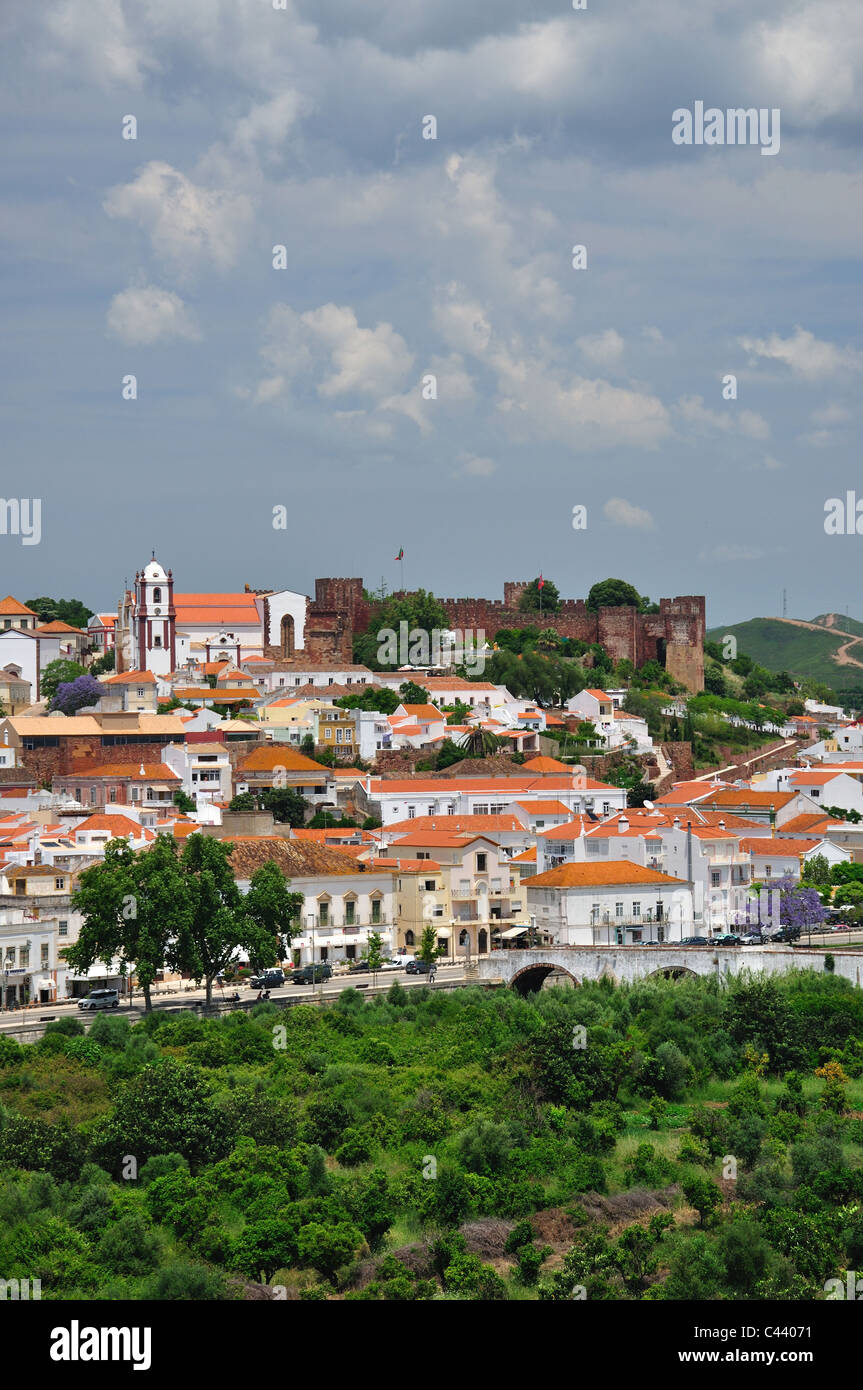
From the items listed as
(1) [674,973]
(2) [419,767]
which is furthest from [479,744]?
(1) [674,973]

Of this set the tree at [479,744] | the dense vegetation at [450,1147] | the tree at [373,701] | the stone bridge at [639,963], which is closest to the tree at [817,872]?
the stone bridge at [639,963]

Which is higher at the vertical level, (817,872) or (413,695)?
(413,695)

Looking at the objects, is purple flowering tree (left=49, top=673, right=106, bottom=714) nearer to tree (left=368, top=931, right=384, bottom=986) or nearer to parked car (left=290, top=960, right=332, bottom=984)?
tree (left=368, top=931, right=384, bottom=986)

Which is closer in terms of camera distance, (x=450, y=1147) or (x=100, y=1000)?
(x=450, y=1147)

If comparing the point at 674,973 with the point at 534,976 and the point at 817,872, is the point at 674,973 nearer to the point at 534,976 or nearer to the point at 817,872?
the point at 534,976

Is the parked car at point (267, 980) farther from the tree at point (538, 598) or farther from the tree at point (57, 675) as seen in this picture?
the tree at point (538, 598)

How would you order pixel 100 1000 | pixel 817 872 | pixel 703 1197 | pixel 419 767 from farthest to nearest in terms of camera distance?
pixel 419 767
pixel 817 872
pixel 100 1000
pixel 703 1197
